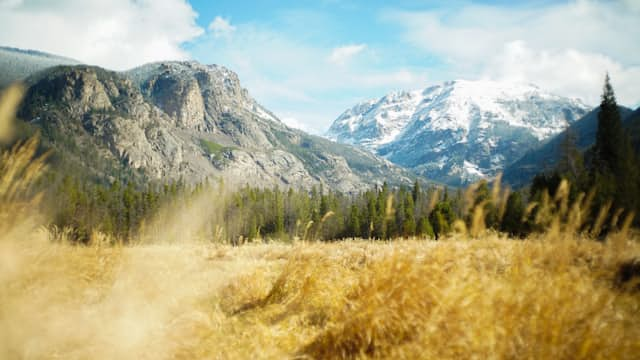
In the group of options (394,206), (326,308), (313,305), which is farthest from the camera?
(394,206)

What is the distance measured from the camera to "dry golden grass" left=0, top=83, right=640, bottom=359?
9.96 ft

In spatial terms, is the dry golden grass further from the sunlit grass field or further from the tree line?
the tree line

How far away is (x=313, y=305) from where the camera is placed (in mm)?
4949

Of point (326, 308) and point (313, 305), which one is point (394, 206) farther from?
point (326, 308)

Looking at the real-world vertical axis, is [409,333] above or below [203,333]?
above

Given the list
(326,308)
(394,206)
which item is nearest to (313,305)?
(326,308)

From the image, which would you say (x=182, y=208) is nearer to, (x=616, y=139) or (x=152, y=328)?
(x=616, y=139)

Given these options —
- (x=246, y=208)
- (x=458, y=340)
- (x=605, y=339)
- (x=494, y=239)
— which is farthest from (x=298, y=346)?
(x=246, y=208)

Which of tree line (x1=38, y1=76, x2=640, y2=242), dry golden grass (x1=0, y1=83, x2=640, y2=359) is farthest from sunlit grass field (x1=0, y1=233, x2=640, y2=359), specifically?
tree line (x1=38, y1=76, x2=640, y2=242)

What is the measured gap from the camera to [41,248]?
5.29 m

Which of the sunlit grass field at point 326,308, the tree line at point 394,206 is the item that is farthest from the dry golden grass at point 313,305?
the tree line at point 394,206

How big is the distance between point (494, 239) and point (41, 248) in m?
7.44

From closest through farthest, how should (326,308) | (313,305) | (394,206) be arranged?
(326,308) → (313,305) → (394,206)

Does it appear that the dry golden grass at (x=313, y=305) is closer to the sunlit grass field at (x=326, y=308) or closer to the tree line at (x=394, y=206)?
the sunlit grass field at (x=326, y=308)
